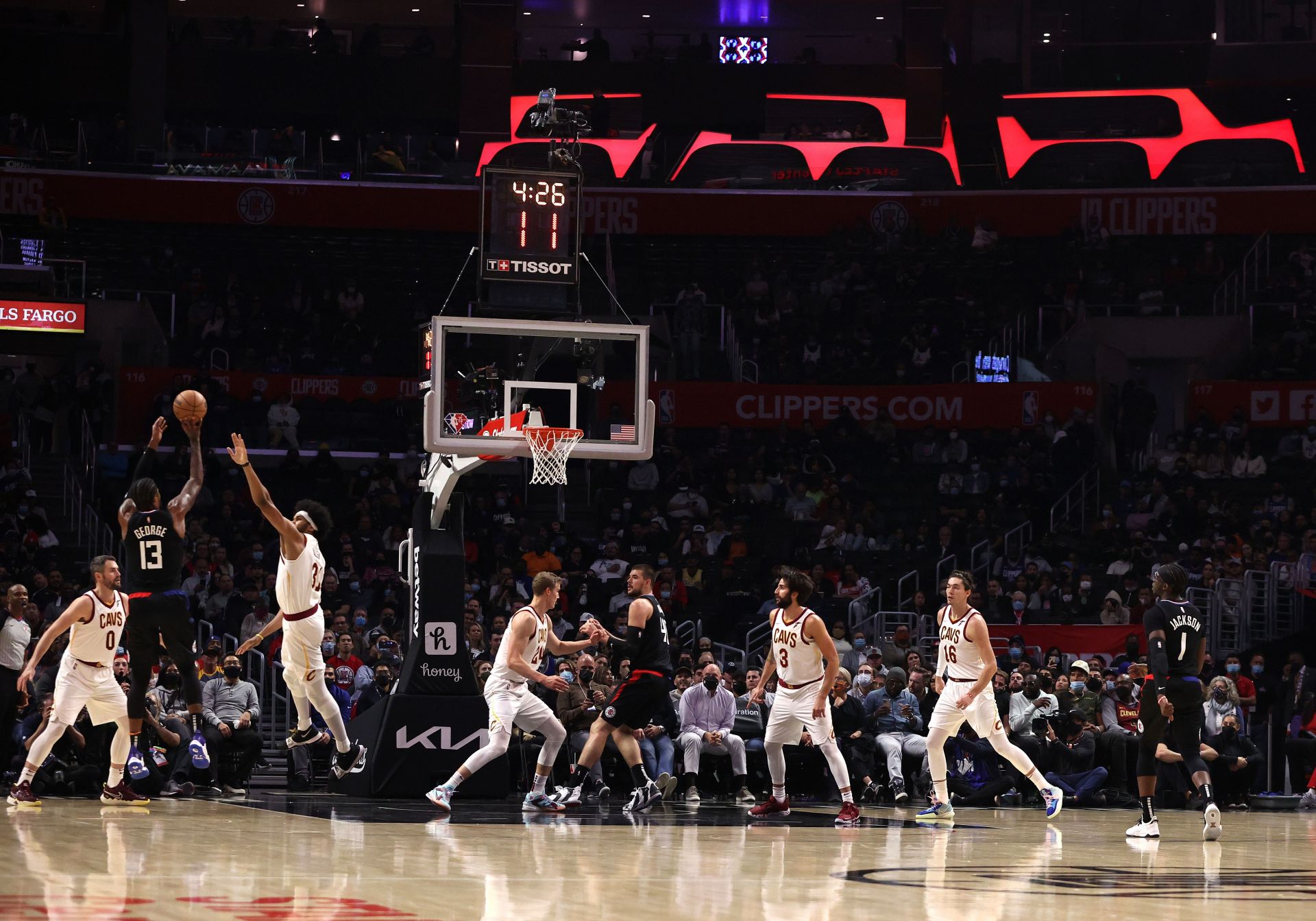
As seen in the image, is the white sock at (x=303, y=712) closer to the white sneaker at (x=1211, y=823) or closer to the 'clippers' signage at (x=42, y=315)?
the white sneaker at (x=1211, y=823)

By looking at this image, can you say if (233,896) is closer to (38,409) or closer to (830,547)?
(830,547)

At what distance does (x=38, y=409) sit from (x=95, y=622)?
620 inches

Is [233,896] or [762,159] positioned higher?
[762,159]

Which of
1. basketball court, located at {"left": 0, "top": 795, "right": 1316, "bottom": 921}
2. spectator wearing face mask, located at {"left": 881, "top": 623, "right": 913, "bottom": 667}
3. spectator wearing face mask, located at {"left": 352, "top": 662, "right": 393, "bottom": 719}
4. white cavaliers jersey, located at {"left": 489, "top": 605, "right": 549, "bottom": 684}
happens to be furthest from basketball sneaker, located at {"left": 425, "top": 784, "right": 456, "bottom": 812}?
spectator wearing face mask, located at {"left": 881, "top": 623, "right": 913, "bottom": 667}

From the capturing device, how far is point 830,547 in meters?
26.7

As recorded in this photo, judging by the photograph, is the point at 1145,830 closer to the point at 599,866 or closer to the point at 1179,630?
the point at 1179,630

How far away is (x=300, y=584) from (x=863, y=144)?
24924 mm

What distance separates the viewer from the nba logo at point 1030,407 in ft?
98.5

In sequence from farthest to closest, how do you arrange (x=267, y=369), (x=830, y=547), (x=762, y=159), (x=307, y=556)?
(x=762, y=159)
(x=267, y=369)
(x=830, y=547)
(x=307, y=556)

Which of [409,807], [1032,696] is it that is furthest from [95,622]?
[1032,696]

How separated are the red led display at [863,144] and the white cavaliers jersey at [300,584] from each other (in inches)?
889

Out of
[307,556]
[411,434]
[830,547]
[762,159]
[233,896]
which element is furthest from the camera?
[762,159]

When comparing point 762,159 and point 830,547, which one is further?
point 762,159

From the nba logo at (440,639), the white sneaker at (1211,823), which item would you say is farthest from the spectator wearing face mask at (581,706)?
the white sneaker at (1211,823)
